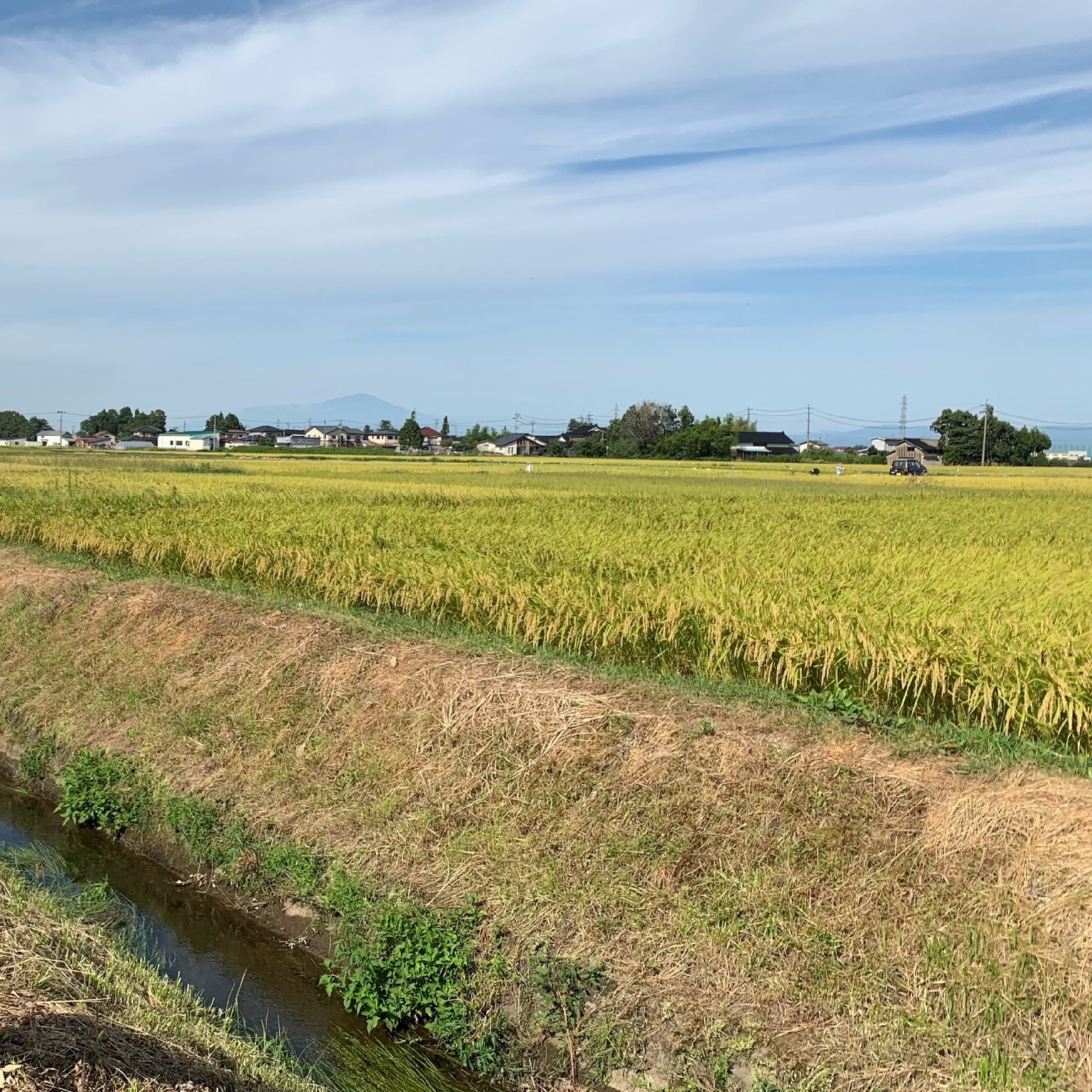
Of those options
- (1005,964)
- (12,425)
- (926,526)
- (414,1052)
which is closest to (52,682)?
(414,1052)

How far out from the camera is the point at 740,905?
5.00 meters

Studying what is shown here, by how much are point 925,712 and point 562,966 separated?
10.3ft

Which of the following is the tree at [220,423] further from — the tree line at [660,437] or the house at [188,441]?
the tree line at [660,437]

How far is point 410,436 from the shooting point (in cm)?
11238

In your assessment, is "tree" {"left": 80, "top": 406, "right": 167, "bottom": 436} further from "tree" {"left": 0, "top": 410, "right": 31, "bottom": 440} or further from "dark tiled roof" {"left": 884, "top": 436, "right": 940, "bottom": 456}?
"dark tiled roof" {"left": 884, "top": 436, "right": 940, "bottom": 456}

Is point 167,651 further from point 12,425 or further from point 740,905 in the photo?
point 12,425

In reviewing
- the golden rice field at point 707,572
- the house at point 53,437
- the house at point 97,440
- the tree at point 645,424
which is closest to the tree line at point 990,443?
the tree at point 645,424

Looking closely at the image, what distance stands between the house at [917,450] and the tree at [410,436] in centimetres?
5106

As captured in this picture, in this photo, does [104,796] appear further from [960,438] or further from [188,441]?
[188,441]

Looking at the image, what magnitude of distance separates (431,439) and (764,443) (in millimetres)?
47700

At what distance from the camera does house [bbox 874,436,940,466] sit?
8838 cm

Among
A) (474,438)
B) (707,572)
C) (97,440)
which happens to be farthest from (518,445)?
(707,572)

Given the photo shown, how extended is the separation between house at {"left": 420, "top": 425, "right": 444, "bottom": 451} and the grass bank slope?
4298 inches

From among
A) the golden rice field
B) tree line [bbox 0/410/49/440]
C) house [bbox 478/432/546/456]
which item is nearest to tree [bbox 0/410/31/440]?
tree line [bbox 0/410/49/440]
